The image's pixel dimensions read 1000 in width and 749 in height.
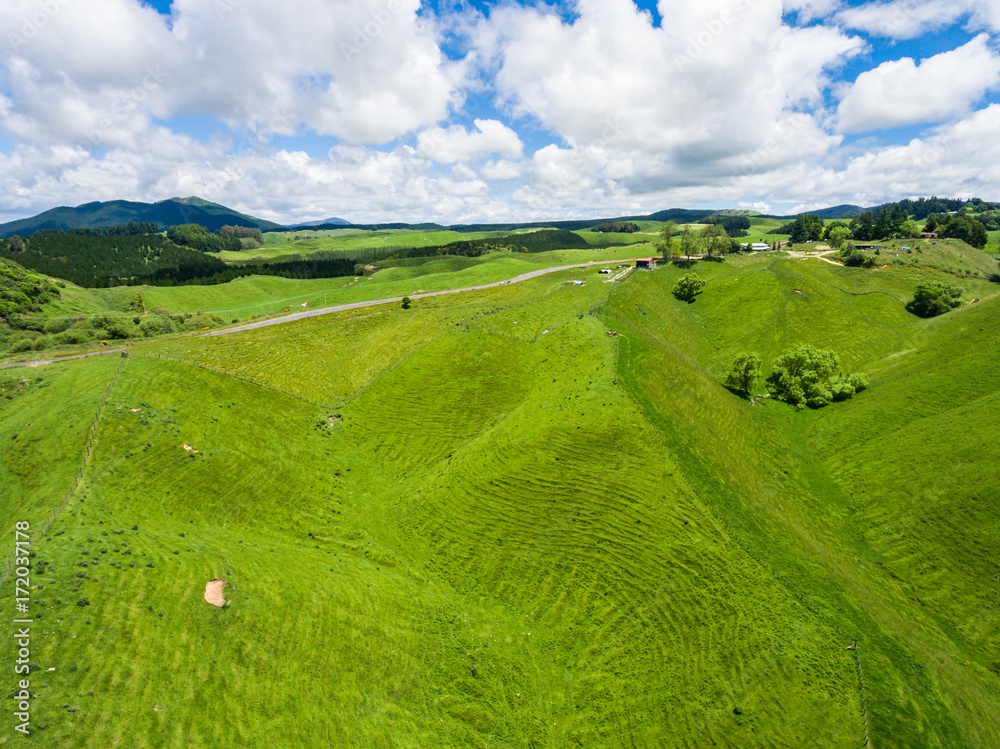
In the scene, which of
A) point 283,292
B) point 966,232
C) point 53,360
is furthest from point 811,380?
point 283,292

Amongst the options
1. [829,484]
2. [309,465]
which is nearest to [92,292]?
[309,465]

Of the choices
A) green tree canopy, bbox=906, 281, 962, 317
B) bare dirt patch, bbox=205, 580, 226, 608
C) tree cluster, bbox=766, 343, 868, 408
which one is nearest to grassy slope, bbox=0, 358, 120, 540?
bare dirt patch, bbox=205, 580, 226, 608

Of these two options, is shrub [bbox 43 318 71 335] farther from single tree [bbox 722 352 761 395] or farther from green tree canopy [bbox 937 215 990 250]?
green tree canopy [bbox 937 215 990 250]

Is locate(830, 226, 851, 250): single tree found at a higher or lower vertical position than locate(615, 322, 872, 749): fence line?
higher

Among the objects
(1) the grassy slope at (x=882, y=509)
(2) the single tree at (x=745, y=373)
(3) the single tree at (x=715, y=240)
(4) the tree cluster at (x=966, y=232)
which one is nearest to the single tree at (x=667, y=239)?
(3) the single tree at (x=715, y=240)

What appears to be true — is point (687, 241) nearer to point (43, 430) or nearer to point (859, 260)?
point (859, 260)

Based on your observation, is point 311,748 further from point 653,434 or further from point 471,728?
point 653,434

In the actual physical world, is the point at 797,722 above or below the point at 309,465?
below

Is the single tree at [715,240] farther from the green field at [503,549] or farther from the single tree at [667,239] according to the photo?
the green field at [503,549]
